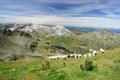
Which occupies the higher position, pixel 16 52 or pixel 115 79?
pixel 115 79

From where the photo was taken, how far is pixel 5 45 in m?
99.9

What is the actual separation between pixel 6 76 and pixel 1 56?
167 feet

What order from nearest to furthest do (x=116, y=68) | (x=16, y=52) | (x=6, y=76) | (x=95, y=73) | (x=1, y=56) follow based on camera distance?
(x=95, y=73) → (x=116, y=68) → (x=6, y=76) → (x=1, y=56) → (x=16, y=52)

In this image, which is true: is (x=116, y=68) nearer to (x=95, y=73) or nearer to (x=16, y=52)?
(x=95, y=73)

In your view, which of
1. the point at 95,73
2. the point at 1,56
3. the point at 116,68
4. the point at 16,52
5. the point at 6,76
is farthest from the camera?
the point at 16,52

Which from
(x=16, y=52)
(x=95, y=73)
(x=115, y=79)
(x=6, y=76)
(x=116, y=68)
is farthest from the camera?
(x=16, y=52)

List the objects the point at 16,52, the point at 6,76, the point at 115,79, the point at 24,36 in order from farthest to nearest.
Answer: the point at 24,36, the point at 16,52, the point at 6,76, the point at 115,79

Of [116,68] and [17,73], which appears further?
[17,73]

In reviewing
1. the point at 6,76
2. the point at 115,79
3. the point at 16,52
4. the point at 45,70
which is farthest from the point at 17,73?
the point at 16,52

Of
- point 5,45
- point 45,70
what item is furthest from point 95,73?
point 5,45

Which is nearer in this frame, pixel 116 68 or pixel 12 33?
pixel 116 68

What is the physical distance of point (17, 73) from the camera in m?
37.1

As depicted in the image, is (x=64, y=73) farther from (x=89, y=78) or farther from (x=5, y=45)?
(x=5, y=45)

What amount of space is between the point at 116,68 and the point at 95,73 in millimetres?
3877
